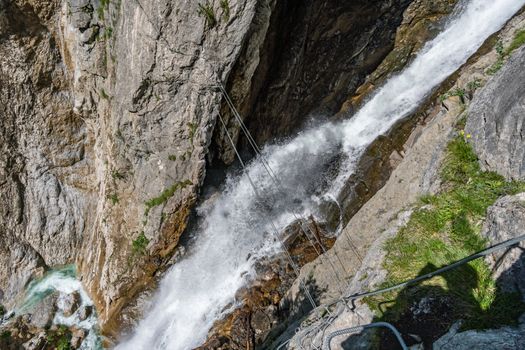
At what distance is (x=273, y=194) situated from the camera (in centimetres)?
1106

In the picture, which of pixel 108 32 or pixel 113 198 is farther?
pixel 113 198

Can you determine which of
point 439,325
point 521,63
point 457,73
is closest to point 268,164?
point 457,73

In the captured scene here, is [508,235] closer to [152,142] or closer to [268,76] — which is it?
[268,76]

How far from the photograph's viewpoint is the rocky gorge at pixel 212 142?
21.4 ft

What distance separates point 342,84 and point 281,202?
171 inches

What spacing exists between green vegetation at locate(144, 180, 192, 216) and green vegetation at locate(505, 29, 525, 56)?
838cm

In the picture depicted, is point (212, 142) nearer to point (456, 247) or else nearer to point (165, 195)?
point (165, 195)

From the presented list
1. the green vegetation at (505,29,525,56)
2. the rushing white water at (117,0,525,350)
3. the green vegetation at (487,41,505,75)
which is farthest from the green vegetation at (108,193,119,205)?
the green vegetation at (505,29,525,56)

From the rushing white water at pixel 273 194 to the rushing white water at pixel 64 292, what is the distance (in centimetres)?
154

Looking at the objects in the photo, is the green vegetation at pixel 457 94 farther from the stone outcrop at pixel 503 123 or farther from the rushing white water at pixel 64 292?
the rushing white water at pixel 64 292

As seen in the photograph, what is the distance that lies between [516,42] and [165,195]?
373 inches

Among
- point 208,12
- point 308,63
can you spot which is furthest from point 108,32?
point 308,63

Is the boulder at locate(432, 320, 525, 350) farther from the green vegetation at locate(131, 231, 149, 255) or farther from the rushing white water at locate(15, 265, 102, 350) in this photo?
the rushing white water at locate(15, 265, 102, 350)

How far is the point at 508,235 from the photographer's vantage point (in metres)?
4.46
